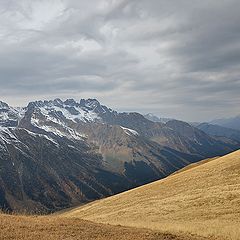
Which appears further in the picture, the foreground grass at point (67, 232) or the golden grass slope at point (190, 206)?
the golden grass slope at point (190, 206)

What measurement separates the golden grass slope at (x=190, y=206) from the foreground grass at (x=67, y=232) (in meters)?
2.95

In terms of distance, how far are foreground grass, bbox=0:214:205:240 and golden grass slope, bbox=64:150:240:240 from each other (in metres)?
2.95

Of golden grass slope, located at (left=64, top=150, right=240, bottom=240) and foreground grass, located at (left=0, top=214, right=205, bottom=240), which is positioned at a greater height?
foreground grass, located at (left=0, top=214, right=205, bottom=240)

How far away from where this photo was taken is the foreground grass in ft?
77.7

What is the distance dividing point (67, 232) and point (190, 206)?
2130cm

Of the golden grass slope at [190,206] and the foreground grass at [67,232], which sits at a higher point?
the foreground grass at [67,232]

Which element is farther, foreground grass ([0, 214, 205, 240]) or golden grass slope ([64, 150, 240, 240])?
golden grass slope ([64, 150, 240, 240])

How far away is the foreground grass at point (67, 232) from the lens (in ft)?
77.7

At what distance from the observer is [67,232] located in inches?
981

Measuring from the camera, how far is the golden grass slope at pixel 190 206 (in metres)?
30.1

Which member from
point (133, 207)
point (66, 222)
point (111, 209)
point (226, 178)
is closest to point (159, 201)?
point (133, 207)

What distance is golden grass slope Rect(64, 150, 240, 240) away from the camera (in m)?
30.1

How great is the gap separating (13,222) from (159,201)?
85.4ft

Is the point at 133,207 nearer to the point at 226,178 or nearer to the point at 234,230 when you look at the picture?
the point at 226,178
